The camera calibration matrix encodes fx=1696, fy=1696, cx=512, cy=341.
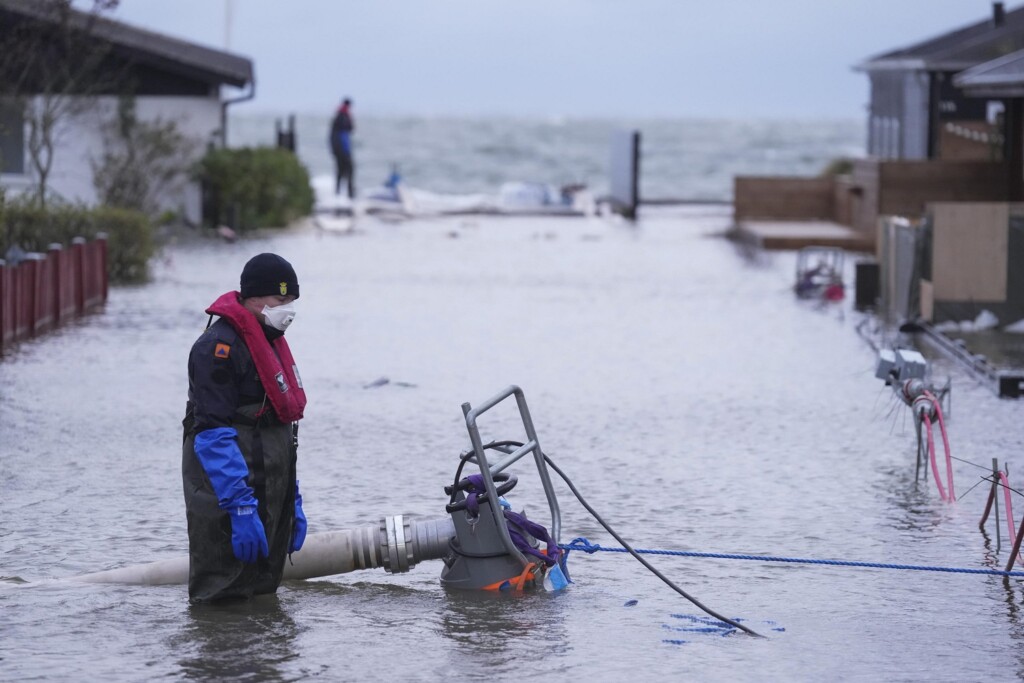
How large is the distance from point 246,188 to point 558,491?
71.3 feet

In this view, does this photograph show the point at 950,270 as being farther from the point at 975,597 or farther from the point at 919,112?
the point at 919,112

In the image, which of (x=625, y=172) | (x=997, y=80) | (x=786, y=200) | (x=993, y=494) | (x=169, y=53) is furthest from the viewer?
(x=625, y=172)

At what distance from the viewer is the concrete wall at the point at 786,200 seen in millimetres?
32219

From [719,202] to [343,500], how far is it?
34.0 meters

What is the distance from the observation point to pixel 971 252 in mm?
16359

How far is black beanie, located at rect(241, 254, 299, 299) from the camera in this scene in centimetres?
671

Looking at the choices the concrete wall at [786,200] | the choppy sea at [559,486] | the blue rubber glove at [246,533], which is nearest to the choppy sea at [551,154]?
the concrete wall at [786,200]

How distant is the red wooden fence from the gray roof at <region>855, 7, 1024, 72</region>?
1667 centimetres

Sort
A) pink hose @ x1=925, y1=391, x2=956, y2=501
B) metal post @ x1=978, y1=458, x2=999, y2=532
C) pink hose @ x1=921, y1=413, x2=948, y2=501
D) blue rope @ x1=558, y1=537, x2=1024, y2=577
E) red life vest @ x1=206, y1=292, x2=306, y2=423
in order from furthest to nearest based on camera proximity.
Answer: pink hose @ x1=921, y1=413, x2=948, y2=501
pink hose @ x1=925, y1=391, x2=956, y2=501
metal post @ x1=978, y1=458, x2=999, y2=532
blue rope @ x1=558, y1=537, x2=1024, y2=577
red life vest @ x1=206, y1=292, x2=306, y2=423

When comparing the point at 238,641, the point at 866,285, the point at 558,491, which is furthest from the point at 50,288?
the point at 238,641

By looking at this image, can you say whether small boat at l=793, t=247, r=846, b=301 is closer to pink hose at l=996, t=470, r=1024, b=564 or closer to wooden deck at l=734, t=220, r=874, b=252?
wooden deck at l=734, t=220, r=874, b=252

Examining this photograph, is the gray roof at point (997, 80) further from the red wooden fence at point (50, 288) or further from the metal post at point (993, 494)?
the metal post at point (993, 494)

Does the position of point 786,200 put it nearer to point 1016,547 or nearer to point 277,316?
point 1016,547

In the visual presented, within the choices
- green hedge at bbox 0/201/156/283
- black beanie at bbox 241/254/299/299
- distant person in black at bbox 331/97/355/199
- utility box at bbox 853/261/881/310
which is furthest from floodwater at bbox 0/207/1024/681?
distant person in black at bbox 331/97/355/199
